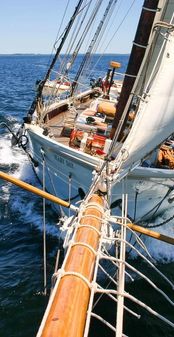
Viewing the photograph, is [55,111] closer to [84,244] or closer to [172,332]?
[172,332]

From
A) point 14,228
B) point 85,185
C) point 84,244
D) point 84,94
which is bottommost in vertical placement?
point 14,228

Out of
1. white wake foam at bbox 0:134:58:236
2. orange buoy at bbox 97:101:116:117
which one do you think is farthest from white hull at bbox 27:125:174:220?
orange buoy at bbox 97:101:116:117

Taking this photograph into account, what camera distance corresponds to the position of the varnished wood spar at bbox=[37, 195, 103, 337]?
2.88 m

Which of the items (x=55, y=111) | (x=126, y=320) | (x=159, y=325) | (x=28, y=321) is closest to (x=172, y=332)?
(x=159, y=325)

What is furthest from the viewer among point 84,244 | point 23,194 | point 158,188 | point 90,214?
point 23,194

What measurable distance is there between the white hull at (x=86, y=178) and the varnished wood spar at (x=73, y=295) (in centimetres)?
565

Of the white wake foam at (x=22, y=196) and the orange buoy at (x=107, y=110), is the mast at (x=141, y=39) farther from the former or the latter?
the white wake foam at (x=22, y=196)

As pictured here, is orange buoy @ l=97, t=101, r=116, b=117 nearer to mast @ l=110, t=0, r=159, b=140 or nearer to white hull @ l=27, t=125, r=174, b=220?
white hull @ l=27, t=125, r=174, b=220

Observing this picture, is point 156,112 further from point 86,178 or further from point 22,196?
point 22,196

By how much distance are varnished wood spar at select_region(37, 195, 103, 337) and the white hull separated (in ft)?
18.5

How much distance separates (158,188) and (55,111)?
24.4 feet

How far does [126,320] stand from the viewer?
9.27 m

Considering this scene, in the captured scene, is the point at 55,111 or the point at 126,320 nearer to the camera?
the point at 126,320

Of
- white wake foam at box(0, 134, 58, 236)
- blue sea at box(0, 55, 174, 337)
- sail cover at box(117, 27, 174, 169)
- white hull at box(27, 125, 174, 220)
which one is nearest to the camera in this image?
sail cover at box(117, 27, 174, 169)
